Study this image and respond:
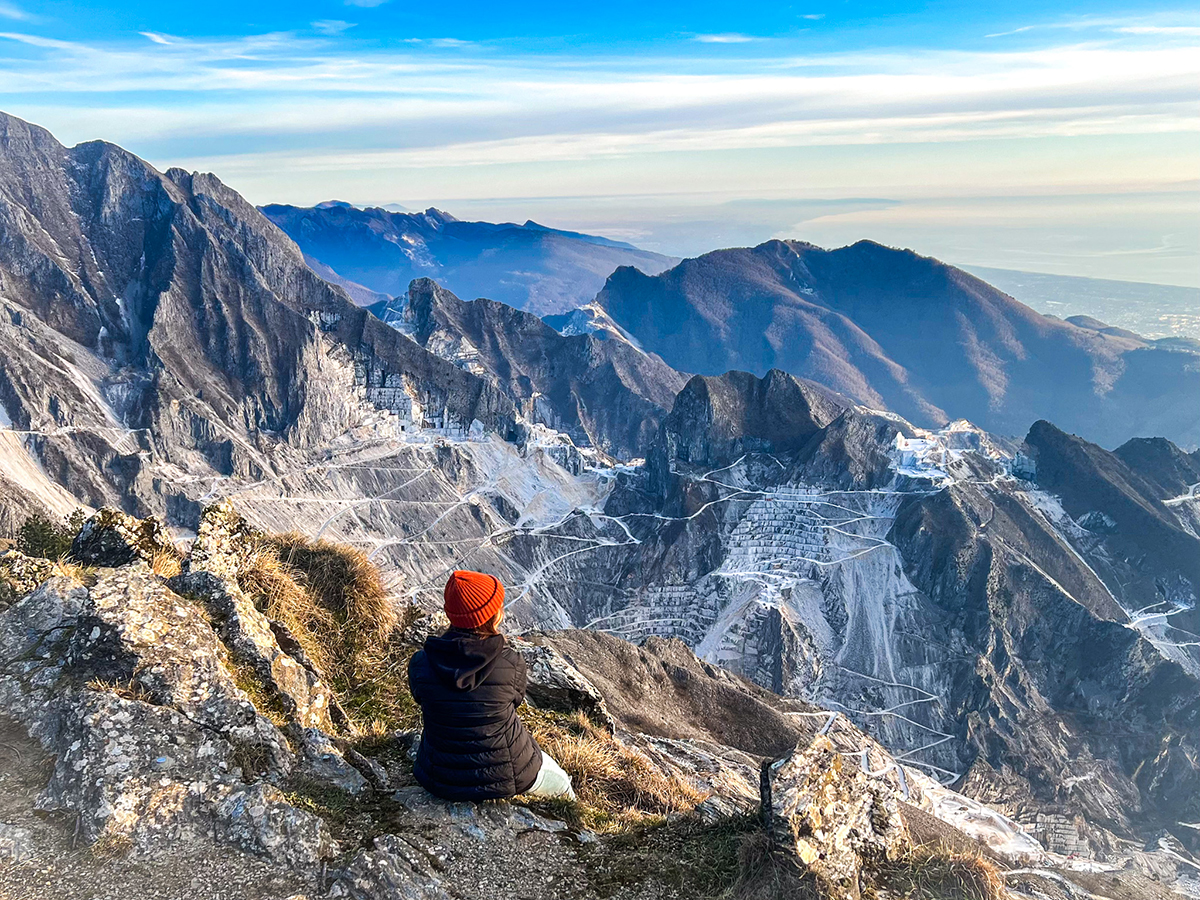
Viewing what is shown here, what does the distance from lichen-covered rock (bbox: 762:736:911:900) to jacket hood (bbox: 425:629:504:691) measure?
12.8 ft

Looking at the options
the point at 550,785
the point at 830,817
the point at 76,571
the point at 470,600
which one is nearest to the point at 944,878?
the point at 830,817

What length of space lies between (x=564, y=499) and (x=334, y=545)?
154 metres

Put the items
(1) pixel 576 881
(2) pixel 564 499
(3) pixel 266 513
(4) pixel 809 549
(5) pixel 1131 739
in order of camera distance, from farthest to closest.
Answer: (2) pixel 564 499 < (3) pixel 266 513 < (4) pixel 809 549 < (5) pixel 1131 739 < (1) pixel 576 881

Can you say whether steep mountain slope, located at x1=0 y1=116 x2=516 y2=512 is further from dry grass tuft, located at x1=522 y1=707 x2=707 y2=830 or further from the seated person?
the seated person

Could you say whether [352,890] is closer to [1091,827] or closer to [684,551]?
[1091,827]

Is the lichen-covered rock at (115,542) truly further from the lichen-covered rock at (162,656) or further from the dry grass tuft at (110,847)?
the dry grass tuft at (110,847)

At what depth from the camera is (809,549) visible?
131125 mm

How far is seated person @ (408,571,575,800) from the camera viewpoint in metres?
9.20

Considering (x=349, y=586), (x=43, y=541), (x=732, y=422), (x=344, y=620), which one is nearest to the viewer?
Result: (x=344, y=620)

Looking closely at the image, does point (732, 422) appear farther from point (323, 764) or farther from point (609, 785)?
point (323, 764)

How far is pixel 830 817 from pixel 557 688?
28.5 ft

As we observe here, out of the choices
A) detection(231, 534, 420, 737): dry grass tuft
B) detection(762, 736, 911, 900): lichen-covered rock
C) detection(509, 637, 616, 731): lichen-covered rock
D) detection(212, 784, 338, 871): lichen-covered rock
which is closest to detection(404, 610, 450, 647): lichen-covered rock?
detection(231, 534, 420, 737): dry grass tuft

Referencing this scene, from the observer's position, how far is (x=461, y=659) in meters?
9.22

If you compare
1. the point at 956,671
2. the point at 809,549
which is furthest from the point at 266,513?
the point at 956,671
